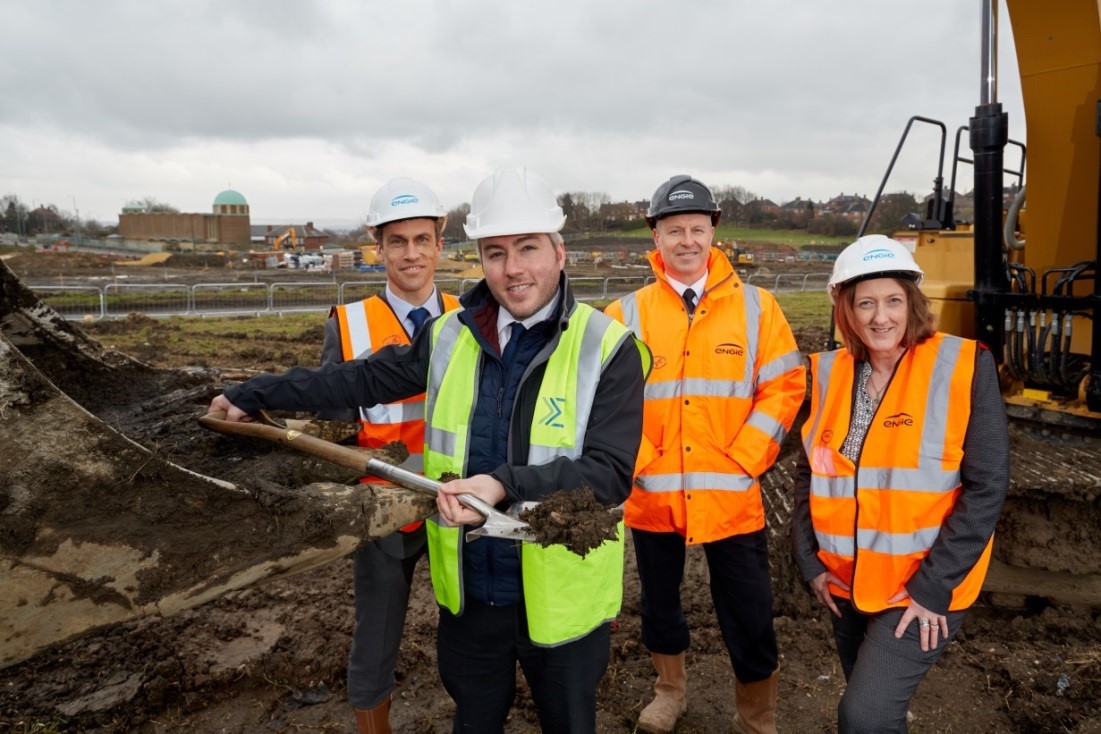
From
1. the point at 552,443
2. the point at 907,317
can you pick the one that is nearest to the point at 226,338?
the point at 552,443

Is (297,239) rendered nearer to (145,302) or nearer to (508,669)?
(145,302)

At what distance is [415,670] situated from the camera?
14.0 ft

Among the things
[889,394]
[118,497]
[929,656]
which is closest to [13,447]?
[118,497]

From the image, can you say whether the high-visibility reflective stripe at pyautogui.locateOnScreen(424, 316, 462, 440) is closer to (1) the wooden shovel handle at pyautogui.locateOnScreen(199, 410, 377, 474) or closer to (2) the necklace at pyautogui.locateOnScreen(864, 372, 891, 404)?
(1) the wooden shovel handle at pyautogui.locateOnScreen(199, 410, 377, 474)

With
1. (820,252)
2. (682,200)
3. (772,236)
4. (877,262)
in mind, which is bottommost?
(877,262)

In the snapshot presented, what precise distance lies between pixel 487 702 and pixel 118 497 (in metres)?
1.44

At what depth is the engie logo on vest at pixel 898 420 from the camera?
2777mm

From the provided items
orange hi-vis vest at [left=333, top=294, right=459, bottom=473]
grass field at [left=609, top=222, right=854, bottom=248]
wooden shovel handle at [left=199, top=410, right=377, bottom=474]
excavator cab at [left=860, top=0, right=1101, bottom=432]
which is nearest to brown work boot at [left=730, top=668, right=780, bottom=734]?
orange hi-vis vest at [left=333, top=294, right=459, bottom=473]

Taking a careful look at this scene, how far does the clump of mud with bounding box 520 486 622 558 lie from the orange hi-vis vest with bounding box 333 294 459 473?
1128 millimetres

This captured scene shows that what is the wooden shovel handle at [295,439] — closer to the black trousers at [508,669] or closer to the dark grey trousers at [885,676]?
the black trousers at [508,669]

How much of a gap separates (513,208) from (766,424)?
5.27 ft

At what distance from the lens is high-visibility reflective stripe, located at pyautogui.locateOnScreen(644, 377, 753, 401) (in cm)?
353

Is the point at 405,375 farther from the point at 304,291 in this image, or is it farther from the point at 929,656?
the point at 304,291

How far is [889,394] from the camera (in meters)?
2.84
